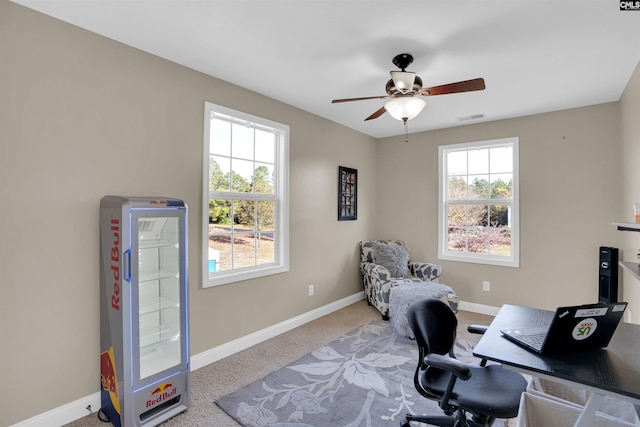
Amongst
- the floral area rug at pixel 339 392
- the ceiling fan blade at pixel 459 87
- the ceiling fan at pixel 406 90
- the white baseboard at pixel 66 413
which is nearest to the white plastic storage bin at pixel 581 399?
the floral area rug at pixel 339 392

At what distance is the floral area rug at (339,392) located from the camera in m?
2.23

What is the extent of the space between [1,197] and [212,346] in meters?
1.93

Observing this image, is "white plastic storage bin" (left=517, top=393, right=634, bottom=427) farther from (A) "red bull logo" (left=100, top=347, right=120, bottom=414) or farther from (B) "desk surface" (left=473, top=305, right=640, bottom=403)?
(A) "red bull logo" (left=100, top=347, right=120, bottom=414)

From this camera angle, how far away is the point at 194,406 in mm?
2348

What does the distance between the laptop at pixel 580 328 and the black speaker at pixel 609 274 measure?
8.43ft

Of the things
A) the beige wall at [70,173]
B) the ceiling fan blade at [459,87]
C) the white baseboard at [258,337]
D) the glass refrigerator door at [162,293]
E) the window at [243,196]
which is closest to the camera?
the beige wall at [70,173]

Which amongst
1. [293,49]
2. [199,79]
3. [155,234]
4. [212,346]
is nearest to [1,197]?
[155,234]

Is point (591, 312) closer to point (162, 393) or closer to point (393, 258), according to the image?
point (162, 393)

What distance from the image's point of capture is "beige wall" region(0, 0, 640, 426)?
78.4 inches

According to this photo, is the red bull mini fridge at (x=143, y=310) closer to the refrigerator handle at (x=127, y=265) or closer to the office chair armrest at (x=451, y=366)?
the refrigerator handle at (x=127, y=265)

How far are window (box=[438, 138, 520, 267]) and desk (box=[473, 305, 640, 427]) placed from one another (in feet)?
9.07

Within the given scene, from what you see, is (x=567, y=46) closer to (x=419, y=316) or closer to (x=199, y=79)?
(x=419, y=316)

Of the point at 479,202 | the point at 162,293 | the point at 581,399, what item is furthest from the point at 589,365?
the point at 479,202

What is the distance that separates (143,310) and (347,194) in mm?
3125
